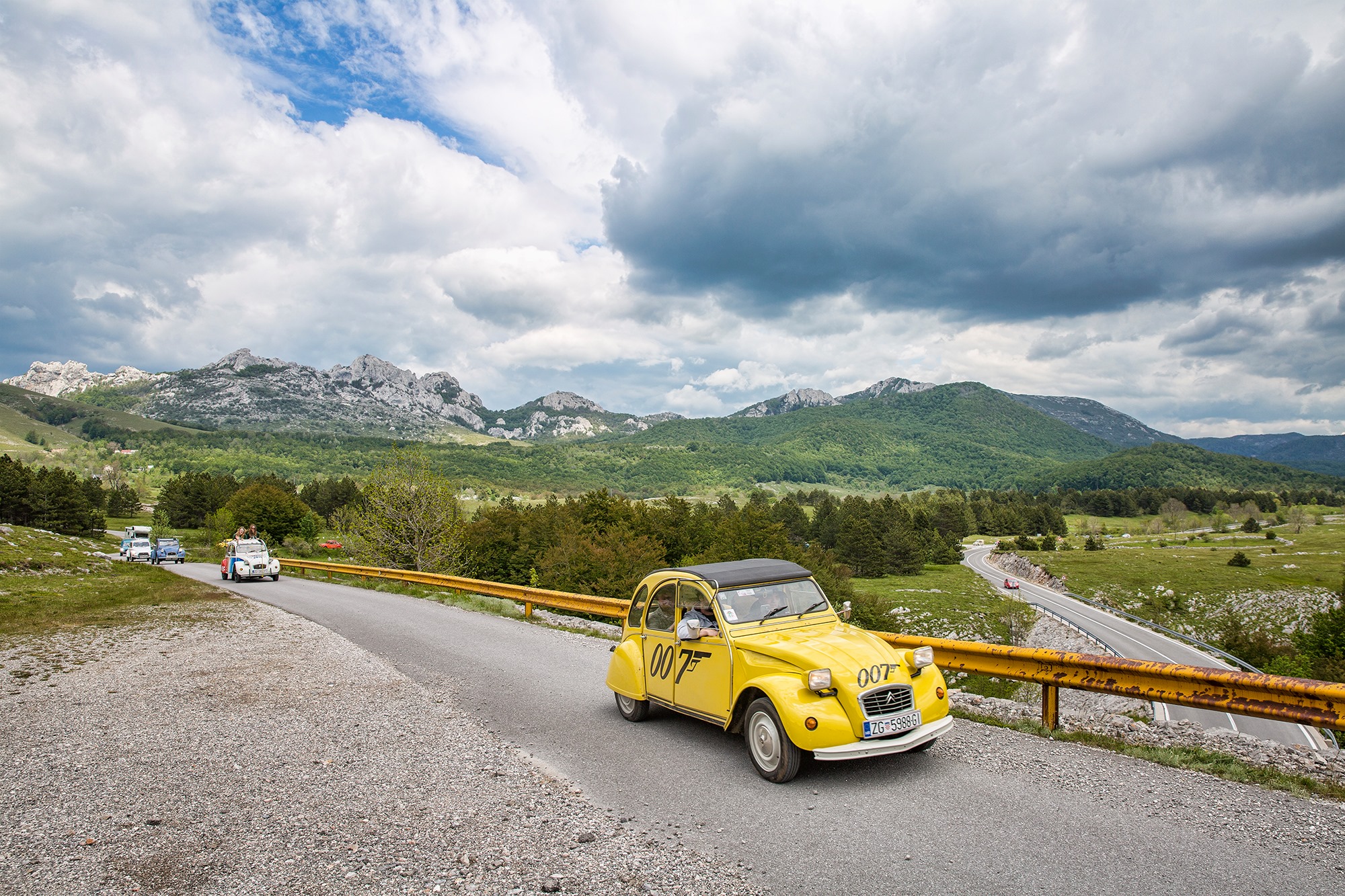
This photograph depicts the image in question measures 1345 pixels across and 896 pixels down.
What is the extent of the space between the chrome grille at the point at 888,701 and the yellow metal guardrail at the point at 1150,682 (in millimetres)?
1816

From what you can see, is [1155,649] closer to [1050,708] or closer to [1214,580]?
[1214,580]

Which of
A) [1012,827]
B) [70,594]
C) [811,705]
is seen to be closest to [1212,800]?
[1012,827]

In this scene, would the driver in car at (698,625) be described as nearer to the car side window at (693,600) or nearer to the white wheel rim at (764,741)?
the car side window at (693,600)

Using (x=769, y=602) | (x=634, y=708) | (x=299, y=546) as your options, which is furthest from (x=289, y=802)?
(x=299, y=546)

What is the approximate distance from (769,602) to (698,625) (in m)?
0.87

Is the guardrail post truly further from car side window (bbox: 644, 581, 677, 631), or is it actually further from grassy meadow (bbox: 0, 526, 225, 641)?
grassy meadow (bbox: 0, 526, 225, 641)

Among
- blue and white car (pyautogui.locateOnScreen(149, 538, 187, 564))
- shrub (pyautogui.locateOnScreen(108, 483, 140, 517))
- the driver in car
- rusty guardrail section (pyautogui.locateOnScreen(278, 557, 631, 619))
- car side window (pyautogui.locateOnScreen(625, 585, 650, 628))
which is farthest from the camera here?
shrub (pyautogui.locateOnScreen(108, 483, 140, 517))

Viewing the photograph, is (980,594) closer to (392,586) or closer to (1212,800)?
(392,586)

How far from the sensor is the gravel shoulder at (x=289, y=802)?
4.56 m

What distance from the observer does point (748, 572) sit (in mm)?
7871

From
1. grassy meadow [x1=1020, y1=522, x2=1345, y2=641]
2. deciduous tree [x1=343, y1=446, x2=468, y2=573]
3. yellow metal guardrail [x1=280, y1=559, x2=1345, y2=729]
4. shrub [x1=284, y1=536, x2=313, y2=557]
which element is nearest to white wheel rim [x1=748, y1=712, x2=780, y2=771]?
yellow metal guardrail [x1=280, y1=559, x2=1345, y2=729]

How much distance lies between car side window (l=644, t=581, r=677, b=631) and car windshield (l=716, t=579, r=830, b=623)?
843mm

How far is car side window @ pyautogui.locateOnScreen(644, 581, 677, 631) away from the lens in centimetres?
808

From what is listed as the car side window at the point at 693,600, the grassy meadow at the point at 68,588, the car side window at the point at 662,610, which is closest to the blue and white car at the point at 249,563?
the grassy meadow at the point at 68,588
